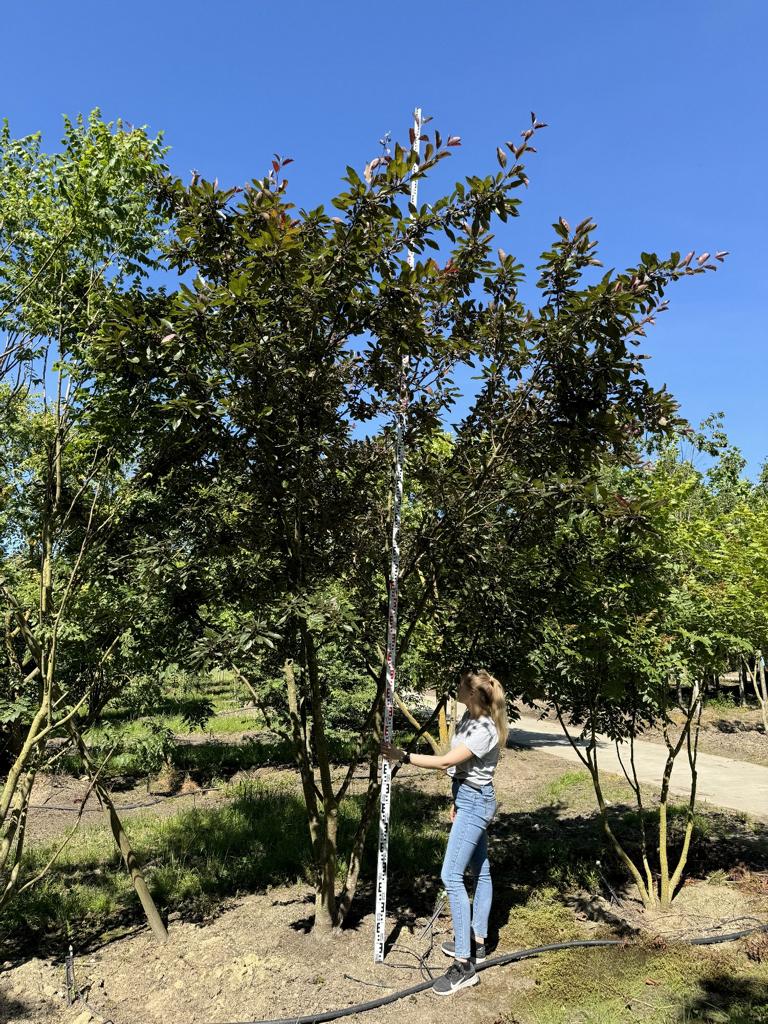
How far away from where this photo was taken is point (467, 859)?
12.2 ft

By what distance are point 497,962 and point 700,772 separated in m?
9.15

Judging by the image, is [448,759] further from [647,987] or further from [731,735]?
[731,735]

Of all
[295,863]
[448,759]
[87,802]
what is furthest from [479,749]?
[87,802]

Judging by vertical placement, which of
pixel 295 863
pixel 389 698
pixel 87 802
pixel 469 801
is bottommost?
pixel 87 802

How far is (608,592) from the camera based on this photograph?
4.61m

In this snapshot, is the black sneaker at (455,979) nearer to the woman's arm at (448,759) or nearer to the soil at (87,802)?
the woman's arm at (448,759)

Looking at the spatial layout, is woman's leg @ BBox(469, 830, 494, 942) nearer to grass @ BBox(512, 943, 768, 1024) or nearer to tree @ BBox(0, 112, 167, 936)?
grass @ BBox(512, 943, 768, 1024)

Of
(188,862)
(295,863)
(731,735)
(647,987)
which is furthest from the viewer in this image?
(731,735)

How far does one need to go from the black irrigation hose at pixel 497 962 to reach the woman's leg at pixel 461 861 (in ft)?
1.03

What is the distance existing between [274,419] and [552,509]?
66.6 inches

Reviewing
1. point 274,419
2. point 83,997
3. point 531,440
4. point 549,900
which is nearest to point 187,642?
point 274,419

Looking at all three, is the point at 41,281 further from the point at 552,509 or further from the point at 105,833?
the point at 105,833

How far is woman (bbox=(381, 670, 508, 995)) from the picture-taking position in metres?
3.67

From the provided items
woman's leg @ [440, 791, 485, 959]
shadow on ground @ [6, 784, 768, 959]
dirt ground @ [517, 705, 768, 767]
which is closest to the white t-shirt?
woman's leg @ [440, 791, 485, 959]
